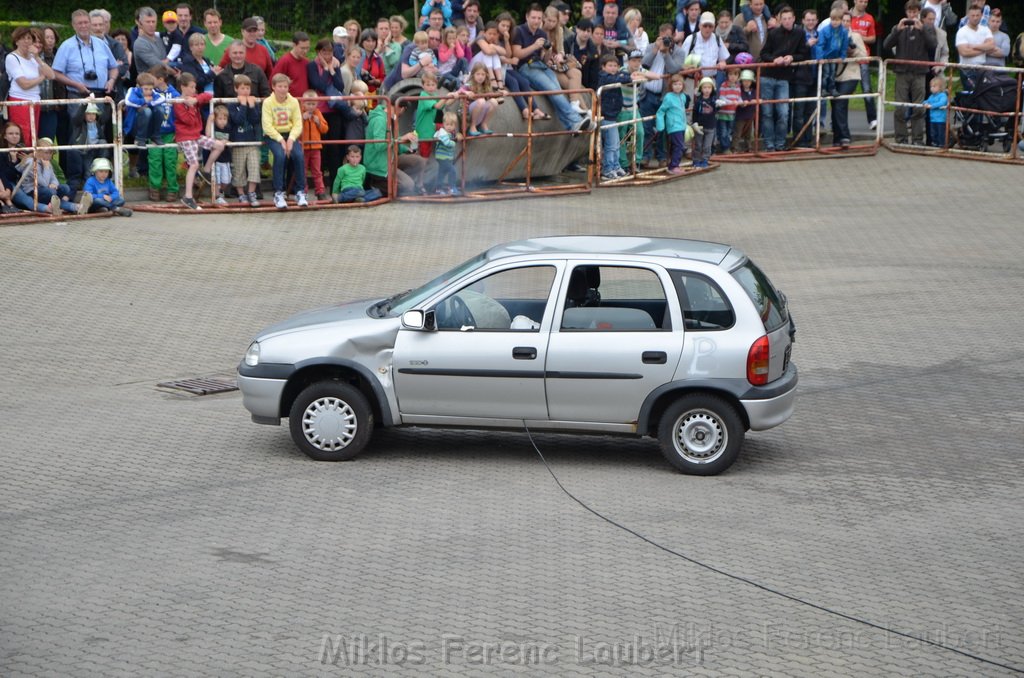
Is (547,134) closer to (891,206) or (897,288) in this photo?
(891,206)

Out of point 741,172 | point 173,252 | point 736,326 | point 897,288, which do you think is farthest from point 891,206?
point 736,326

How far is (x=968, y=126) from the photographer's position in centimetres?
2422

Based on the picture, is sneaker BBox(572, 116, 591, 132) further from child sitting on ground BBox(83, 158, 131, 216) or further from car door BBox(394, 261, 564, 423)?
car door BBox(394, 261, 564, 423)

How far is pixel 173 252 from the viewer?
17.4 m

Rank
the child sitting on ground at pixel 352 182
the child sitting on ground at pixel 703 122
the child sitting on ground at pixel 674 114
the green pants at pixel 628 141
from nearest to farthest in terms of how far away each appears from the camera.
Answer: the child sitting on ground at pixel 352 182
the child sitting on ground at pixel 674 114
the green pants at pixel 628 141
the child sitting on ground at pixel 703 122

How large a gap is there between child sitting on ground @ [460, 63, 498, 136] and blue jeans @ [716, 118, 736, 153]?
192 inches

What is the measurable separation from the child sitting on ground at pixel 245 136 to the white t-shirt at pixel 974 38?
12.0 m

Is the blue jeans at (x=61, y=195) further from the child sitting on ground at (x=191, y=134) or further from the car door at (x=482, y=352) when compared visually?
the car door at (x=482, y=352)

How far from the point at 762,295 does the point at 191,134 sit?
1050cm

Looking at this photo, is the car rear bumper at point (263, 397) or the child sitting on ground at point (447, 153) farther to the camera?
the child sitting on ground at point (447, 153)

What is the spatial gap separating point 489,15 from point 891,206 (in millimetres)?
22482

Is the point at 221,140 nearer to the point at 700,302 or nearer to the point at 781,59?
the point at 781,59

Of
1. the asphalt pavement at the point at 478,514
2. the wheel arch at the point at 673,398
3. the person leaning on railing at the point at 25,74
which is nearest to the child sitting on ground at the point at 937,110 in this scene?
the asphalt pavement at the point at 478,514

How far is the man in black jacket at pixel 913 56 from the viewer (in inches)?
958
